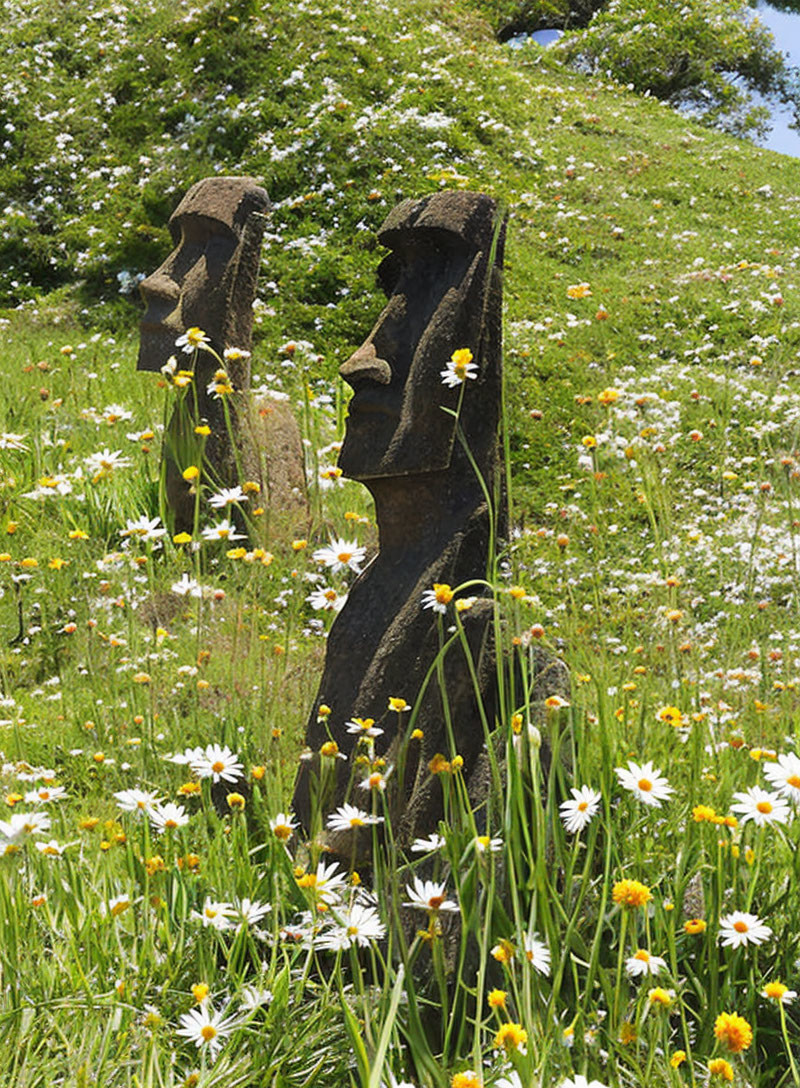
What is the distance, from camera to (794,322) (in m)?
10.1

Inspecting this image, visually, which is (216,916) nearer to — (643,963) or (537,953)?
(537,953)

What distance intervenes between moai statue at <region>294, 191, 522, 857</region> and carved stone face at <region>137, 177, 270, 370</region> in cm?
329

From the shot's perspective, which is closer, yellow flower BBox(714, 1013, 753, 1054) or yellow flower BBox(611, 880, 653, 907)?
yellow flower BBox(714, 1013, 753, 1054)

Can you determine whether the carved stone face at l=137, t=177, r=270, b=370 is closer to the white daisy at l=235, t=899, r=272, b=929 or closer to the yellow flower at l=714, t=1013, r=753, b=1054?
the white daisy at l=235, t=899, r=272, b=929

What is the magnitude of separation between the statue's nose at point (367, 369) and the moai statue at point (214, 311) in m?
3.21

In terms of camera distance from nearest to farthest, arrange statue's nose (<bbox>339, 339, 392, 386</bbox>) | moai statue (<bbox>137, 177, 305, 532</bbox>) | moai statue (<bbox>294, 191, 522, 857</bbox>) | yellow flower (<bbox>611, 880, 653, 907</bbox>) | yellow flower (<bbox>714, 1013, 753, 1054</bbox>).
Result: 1. yellow flower (<bbox>714, 1013, 753, 1054</bbox>)
2. yellow flower (<bbox>611, 880, 653, 907</bbox>)
3. moai statue (<bbox>294, 191, 522, 857</bbox>)
4. statue's nose (<bbox>339, 339, 392, 386</bbox>)
5. moai statue (<bbox>137, 177, 305, 532</bbox>)

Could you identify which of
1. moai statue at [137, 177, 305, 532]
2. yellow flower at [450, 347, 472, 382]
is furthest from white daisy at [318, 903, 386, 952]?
moai statue at [137, 177, 305, 532]

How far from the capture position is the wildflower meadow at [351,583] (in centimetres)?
244

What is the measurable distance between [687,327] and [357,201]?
3394 millimetres

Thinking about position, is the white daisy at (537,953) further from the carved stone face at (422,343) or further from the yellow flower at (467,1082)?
the carved stone face at (422,343)

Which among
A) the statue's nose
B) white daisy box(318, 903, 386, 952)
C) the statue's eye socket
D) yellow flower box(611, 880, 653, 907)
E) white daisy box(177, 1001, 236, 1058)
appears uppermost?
the statue's eye socket

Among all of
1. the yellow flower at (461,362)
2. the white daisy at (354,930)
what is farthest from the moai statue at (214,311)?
the white daisy at (354,930)

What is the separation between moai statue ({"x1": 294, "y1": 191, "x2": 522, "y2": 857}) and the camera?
3.13 meters

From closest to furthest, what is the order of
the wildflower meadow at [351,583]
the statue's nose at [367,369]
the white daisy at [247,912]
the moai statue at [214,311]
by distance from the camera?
the wildflower meadow at [351,583], the white daisy at [247,912], the statue's nose at [367,369], the moai statue at [214,311]
